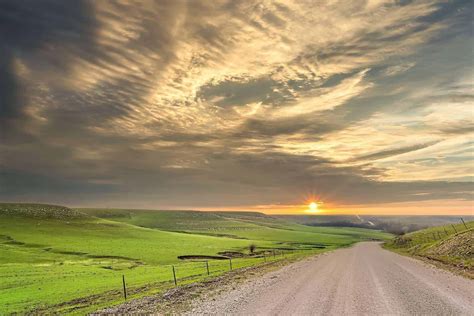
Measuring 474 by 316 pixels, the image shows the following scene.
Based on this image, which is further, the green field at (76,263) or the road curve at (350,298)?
the green field at (76,263)

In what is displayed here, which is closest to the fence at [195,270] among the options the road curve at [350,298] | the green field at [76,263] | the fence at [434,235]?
the green field at [76,263]

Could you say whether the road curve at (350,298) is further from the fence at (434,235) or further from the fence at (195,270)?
the fence at (434,235)

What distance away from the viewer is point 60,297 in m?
40.0

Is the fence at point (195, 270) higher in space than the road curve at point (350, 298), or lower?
lower

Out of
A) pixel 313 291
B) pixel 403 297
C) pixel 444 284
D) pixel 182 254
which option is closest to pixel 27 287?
pixel 313 291

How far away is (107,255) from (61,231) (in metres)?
→ 68.6

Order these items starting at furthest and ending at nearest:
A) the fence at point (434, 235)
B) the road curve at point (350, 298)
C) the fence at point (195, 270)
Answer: the fence at point (434, 235), the fence at point (195, 270), the road curve at point (350, 298)

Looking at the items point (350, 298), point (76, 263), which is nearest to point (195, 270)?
point (76, 263)

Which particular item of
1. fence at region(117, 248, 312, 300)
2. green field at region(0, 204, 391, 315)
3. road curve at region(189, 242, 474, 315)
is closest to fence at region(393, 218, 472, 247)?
green field at region(0, 204, 391, 315)

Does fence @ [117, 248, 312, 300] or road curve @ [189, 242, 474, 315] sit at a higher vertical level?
road curve @ [189, 242, 474, 315]

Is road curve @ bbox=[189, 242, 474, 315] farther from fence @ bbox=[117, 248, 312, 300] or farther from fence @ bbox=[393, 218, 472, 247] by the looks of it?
fence @ bbox=[393, 218, 472, 247]

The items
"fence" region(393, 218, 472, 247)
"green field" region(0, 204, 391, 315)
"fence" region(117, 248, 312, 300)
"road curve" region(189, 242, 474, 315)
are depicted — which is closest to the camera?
"road curve" region(189, 242, 474, 315)

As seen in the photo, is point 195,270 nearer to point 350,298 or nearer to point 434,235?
point 350,298

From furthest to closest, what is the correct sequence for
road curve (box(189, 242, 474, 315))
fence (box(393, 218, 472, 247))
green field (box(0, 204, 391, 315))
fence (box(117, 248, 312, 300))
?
fence (box(393, 218, 472, 247))
fence (box(117, 248, 312, 300))
green field (box(0, 204, 391, 315))
road curve (box(189, 242, 474, 315))
